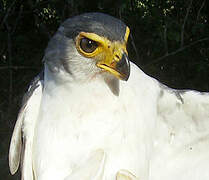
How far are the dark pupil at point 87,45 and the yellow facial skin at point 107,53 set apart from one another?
1 cm

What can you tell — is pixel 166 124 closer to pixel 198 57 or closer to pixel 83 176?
pixel 83 176

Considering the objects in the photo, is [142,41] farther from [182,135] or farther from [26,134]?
[26,134]

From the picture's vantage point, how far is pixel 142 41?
4305 millimetres

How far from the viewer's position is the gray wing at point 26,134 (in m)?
2.02

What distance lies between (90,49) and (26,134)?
508 mm

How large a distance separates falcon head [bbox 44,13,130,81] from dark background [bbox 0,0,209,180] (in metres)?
1.94

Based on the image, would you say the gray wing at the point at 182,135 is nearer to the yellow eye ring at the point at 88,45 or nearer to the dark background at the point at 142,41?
the yellow eye ring at the point at 88,45

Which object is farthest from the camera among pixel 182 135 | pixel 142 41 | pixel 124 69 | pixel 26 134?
pixel 142 41

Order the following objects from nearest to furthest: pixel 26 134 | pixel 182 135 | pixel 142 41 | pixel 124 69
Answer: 1. pixel 124 69
2. pixel 26 134
3. pixel 182 135
4. pixel 142 41

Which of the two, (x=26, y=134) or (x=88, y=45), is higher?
(x=88, y=45)

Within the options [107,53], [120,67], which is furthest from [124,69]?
[107,53]

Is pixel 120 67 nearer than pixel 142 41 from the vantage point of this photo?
Yes

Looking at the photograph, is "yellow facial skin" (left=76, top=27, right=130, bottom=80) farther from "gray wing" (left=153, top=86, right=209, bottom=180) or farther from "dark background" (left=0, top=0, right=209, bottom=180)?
"dark background" (left=0, top=0, right=209, bottom=180)

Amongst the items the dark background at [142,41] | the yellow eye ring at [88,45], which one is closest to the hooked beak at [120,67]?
the yellow eye ring at [88,45]
